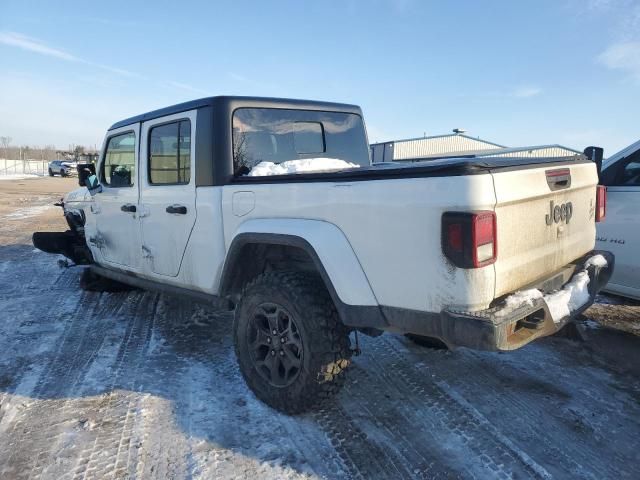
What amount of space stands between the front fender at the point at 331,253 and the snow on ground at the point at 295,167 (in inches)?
23.4

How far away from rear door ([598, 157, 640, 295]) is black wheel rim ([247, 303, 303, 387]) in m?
3.09

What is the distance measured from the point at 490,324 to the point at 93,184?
4318mm

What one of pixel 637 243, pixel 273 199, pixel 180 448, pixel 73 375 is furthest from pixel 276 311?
pixel 637 243

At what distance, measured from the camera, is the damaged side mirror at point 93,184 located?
4.91 meters

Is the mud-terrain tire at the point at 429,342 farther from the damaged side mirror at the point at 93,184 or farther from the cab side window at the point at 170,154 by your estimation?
the damaged side mirror at the point at 93,184

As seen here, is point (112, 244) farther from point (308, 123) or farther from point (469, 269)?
point (469, 269)

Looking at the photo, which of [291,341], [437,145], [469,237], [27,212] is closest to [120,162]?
[291,341]

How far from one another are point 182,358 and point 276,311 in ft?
4.49

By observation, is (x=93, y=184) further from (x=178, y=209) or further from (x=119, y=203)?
(x=178, y=209)

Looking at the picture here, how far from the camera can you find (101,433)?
2.84 m

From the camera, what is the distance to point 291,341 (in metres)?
2.93

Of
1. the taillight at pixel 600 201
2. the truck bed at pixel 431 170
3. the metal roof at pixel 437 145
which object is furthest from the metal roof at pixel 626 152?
the metal roof at pixel 437 145

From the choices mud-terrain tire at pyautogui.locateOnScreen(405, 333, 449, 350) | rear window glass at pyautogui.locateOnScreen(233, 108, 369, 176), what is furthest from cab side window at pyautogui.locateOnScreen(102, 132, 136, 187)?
mud-terrain tire at pyautogui.locateOnScreen(405, 333, 449, 350)

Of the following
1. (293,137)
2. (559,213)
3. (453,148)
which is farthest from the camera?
(453,148)
